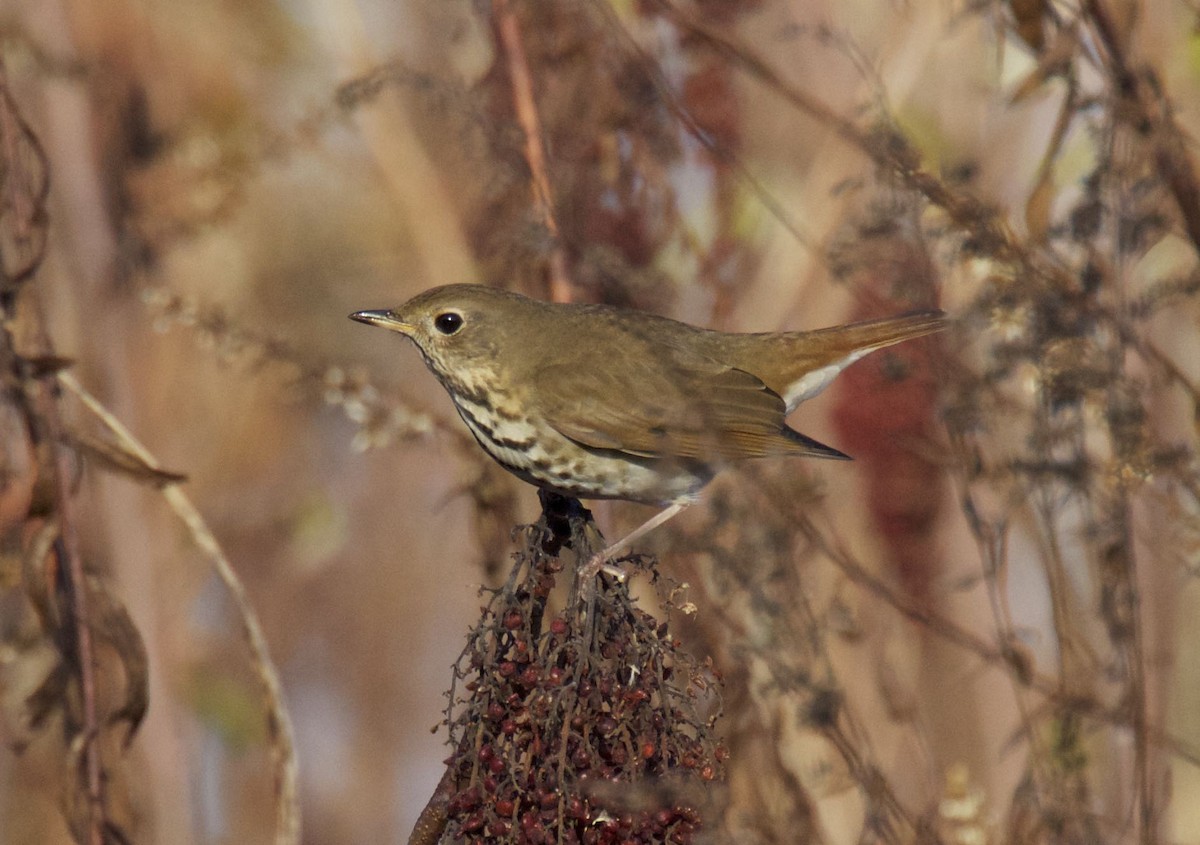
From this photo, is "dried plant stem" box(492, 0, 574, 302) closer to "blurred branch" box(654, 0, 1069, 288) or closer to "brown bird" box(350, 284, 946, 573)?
"brown bird" box(350, 284, 946, 573)

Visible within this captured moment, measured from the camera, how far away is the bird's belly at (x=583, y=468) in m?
3.05

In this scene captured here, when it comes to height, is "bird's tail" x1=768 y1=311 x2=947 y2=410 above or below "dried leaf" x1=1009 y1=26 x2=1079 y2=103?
below

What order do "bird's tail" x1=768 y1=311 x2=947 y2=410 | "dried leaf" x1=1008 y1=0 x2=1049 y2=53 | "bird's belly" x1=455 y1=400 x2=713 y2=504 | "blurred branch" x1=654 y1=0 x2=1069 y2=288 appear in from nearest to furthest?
1. "blurred branch" x1=654 y1=0 x2=1069 y2=288
2. "dried leaf" x1=1008 y1=0 x2=1049 y2=53
3. "bird's belly" x1=455 y1=400 x2=713 y2=504
4. "bird's tail" x1=768 y1=311 x2=947 y2=410

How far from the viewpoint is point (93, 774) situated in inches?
106

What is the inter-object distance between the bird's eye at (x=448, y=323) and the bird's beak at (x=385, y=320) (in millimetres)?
61

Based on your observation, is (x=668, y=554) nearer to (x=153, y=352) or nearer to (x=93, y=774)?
(x=93, y=774)

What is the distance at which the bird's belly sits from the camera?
10.00 ft

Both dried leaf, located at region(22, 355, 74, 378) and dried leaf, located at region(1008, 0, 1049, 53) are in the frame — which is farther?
dried leaf, located at region(1008, 0, 1049, 53)

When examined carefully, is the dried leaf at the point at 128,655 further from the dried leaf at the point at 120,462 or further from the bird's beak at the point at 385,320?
the bird's beak at the point at 385,320

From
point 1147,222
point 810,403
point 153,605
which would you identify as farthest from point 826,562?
point 153,605

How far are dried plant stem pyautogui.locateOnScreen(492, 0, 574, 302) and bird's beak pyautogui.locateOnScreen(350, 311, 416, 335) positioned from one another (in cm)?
41

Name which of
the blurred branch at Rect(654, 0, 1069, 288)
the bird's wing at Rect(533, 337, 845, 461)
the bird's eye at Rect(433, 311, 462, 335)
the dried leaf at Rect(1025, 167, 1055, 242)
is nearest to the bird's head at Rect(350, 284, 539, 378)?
the bird's eye at Rect(433, 311, 462, 335)

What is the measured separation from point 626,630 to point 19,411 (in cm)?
146

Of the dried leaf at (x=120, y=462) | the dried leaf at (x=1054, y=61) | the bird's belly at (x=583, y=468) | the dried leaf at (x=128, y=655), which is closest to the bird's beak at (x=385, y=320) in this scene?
the bird's belly at (x=583, y=468)
